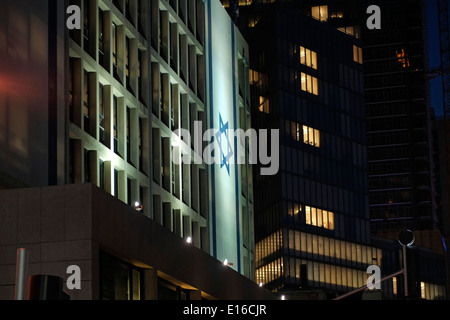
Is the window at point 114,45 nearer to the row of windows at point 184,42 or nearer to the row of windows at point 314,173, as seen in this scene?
the row of windows at point 184,42

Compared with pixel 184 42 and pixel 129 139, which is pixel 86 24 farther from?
pixel 184 42

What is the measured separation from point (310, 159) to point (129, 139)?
9170cm

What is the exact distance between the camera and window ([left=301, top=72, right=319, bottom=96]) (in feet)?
483

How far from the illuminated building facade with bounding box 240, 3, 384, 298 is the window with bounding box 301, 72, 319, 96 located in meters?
0.19

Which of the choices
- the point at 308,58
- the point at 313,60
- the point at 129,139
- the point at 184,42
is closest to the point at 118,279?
the point at 129,139

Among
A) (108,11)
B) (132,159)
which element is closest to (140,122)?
(132,159)

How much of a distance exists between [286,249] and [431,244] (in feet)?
189

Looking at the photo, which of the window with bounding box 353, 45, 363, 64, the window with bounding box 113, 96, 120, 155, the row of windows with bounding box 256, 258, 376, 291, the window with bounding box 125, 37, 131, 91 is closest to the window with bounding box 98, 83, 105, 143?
the window with bounding box 113, 96, 120, 155

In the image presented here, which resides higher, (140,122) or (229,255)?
(140,122)

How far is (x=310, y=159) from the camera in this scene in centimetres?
14575
